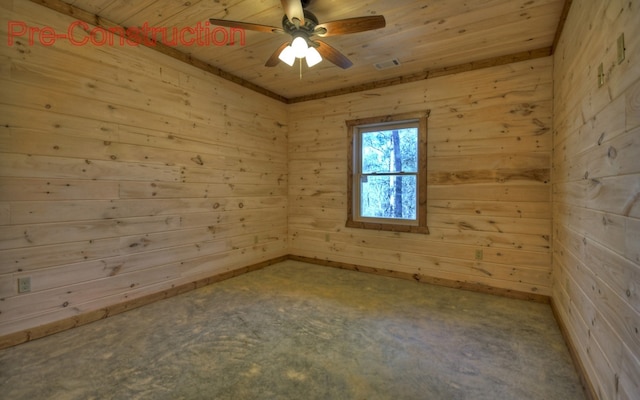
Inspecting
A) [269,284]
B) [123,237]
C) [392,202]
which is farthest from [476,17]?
[123,237]

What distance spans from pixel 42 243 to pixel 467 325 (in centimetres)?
347

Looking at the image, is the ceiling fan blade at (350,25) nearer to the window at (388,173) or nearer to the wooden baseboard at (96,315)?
the window at (388,173)

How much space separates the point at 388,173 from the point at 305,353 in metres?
2.61

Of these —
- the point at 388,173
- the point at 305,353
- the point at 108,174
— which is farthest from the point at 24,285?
the point at 388,173

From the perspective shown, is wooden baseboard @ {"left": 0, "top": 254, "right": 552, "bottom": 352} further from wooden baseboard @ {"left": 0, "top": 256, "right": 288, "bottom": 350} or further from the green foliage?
the green foliage

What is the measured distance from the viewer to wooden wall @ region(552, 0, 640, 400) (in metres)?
1.18

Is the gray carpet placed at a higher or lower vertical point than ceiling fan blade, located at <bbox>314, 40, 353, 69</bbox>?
lower

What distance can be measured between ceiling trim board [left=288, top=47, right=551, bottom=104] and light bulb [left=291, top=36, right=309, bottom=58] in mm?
1915

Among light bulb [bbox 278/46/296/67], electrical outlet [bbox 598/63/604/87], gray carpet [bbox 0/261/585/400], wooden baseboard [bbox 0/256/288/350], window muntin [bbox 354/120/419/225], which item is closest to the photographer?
electrical outlet [bbox 598/63/604/87]

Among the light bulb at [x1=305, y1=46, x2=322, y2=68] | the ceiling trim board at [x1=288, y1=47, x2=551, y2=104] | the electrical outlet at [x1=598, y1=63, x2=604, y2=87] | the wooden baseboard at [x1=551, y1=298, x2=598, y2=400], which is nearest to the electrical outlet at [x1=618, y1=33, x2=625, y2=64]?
the electrical outlet at [x1=598, y1=63, x2=604, y2=87]

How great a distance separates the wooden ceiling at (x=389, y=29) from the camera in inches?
92.2

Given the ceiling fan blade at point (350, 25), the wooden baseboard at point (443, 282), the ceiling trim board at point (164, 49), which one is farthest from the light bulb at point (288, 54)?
the wooden baseboard at point (443, 282)

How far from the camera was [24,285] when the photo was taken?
2.18 meters

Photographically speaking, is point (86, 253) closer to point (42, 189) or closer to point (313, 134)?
point (42, 189)
